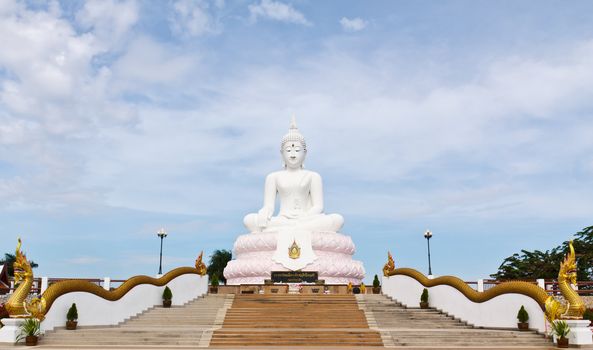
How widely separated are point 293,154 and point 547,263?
2009 centimetres

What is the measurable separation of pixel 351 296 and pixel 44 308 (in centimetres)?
1020

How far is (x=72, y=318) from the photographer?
16016mm

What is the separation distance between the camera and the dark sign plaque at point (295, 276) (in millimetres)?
25625

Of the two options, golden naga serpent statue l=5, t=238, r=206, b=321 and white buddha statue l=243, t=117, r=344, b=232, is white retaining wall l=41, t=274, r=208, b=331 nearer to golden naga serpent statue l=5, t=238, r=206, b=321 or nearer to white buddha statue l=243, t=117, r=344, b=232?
golden naga serpent statue l=5, t=238, r=206, b=321

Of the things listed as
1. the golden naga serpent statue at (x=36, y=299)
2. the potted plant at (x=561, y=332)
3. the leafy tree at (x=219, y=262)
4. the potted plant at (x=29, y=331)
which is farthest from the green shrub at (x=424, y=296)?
the leafy tree at (x=219, y=262)

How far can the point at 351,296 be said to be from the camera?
68.6 feet

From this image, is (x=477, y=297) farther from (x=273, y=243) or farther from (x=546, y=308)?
(x=273, y=243)

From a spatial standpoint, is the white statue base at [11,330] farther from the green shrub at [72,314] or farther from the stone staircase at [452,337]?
the stone staircase at [452,337]

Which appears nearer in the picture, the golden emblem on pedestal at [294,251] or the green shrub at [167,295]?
the green shrub at [167,295]

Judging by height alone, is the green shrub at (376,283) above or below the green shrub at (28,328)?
above

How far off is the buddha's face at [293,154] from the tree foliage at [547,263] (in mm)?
18563

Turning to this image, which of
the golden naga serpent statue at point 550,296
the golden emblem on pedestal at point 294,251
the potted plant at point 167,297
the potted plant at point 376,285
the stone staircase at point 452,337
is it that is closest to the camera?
the stone staircase at point 452,337

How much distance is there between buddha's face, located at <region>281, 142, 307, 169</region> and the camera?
101 feet

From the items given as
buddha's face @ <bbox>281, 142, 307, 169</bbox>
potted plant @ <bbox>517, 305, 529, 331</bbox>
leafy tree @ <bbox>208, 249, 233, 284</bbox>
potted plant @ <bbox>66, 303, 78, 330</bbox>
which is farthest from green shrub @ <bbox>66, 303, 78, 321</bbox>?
leafy tree @ <bbox>208, 249, 233, 284</bbox>
